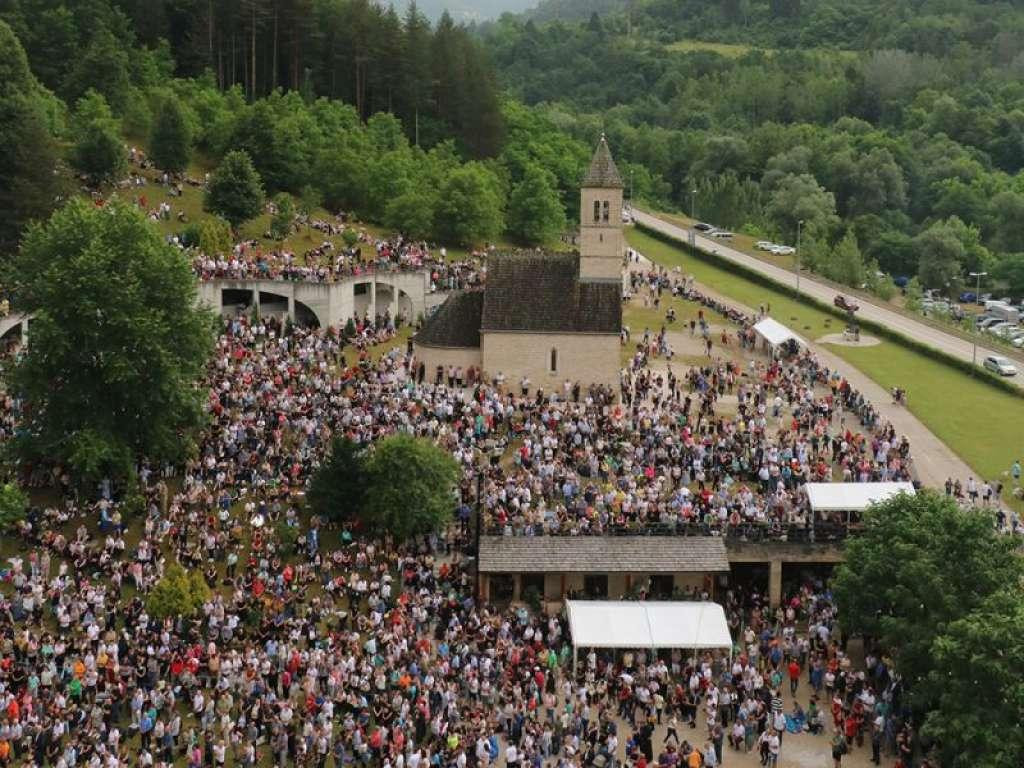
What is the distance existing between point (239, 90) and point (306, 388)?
155 ft

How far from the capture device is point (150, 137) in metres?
85.4

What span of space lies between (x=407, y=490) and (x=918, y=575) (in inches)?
603

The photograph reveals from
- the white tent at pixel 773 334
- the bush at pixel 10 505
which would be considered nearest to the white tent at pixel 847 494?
the white tent at pixel 773 334

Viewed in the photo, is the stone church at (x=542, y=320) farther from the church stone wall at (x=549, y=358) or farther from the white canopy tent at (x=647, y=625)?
the white canopy tent at (x=647, y=625)

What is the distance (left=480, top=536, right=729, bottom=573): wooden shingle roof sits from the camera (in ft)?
146

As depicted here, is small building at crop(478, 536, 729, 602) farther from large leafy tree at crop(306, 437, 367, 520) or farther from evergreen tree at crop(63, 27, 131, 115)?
evergreen tree at crop(63, 27, 131, 115)

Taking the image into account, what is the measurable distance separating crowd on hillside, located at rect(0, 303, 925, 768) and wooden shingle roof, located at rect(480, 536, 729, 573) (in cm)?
134

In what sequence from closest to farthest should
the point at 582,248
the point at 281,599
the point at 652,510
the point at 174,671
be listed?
the point at 174,671 → the point at 281,599 → the point at 652,510 → the point at 582,248

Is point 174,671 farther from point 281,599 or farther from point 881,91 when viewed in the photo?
point 881,91

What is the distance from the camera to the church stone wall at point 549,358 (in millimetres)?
60938

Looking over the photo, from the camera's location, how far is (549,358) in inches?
2416

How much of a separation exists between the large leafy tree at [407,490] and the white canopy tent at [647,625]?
5.69 metres

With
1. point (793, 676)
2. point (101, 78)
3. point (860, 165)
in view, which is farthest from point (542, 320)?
point (860, 165)

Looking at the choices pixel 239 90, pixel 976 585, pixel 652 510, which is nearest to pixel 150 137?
pixel 239 90
